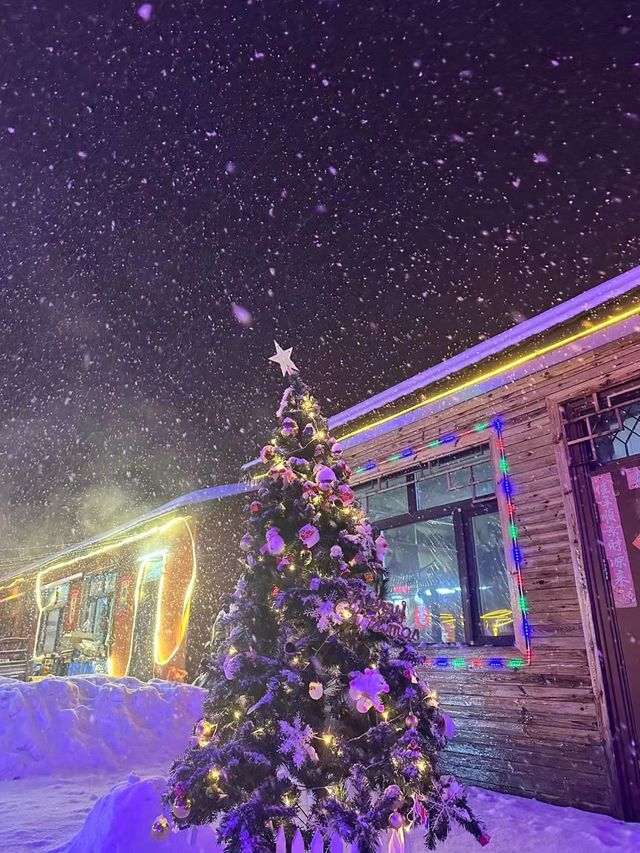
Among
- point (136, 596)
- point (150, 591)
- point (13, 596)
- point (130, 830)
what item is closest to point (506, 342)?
point (130, 830)

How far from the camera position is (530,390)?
6273 mm

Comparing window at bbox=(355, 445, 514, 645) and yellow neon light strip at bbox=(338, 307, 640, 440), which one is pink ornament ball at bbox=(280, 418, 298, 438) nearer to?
window at bbox=(355, 445, 514, 645)

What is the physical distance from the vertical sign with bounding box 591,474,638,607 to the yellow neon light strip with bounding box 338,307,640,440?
60.8 inches

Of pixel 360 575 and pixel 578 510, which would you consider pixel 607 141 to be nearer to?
pixel 578 510

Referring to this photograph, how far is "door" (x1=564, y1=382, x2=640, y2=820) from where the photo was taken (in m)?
4.80

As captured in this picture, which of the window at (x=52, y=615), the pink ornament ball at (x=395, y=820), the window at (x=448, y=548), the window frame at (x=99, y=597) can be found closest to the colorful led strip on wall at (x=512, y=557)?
the window at (x=448, y=548)

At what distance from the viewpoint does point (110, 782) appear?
618 centimetres

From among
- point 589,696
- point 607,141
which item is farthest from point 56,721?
point 607,141

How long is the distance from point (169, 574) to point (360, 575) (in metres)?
9.71

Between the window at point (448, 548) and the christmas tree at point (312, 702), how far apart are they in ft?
7.27

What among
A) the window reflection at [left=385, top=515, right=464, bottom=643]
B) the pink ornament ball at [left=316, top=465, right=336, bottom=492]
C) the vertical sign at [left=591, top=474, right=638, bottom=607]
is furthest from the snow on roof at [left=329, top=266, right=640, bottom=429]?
the pink ornament ball at [left=316, top=465, right=336, bottom=492]

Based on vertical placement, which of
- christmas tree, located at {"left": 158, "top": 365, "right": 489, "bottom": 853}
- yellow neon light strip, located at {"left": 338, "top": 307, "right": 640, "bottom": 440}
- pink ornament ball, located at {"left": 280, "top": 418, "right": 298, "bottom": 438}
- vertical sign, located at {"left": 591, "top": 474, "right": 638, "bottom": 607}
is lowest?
christmas tree, located at {"left": 158, "top": 365, "right": 489, "bottom": 853}

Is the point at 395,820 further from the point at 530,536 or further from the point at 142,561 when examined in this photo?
the point at 142,561

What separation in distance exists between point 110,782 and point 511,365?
22.7 ft
